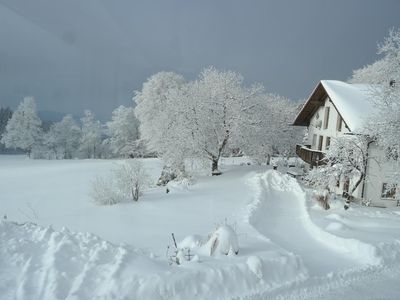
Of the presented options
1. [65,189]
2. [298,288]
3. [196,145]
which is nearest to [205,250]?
[298,288]

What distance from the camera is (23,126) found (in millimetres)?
61750

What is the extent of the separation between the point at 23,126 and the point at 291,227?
5766 centimetres

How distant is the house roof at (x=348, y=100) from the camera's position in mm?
23909

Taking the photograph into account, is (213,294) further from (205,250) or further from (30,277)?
(30,277)

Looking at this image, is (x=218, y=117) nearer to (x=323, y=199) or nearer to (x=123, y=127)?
(x=323, y=199)

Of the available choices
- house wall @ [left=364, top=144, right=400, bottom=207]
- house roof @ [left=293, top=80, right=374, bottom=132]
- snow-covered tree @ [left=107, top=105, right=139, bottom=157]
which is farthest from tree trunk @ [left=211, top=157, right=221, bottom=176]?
snow-covered tree @ [left=107, top=105, right=139, bottom=157]

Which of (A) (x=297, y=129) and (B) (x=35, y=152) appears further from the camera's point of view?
(B) (x=35, y=152)

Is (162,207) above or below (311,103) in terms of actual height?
below

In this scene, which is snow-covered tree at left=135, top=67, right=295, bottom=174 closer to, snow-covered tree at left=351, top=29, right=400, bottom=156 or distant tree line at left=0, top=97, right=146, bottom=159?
snow-covered tree at left=351, top=29, right=400, bottom=156

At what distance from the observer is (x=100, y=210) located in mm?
20031

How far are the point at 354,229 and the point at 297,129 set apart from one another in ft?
115

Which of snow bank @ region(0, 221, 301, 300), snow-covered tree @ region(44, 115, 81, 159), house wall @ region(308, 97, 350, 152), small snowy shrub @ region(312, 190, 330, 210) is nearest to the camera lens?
snow bank @ region(0, 221, 301, 300)

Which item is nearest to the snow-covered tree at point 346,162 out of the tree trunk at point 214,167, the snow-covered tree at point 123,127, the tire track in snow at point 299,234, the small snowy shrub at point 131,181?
the tire track in snow at point 299,234

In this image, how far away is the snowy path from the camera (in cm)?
1108
